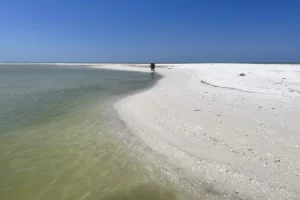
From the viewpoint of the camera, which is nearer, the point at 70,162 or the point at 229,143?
the point at 70,162

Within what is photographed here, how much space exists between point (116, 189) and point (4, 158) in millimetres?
3857

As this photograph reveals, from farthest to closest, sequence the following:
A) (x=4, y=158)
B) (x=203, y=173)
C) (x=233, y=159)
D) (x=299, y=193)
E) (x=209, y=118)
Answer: (x=209, y=118), (x=4, y=158), (x=233, y=159), (x=203, y=173), (x=299, y=193)

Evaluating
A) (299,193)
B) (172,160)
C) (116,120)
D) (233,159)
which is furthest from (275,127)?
(116,120)

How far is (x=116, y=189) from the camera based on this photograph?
4.87 m

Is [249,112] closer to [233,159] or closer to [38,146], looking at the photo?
[233,159]

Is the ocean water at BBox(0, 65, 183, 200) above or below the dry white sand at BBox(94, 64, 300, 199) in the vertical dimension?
below

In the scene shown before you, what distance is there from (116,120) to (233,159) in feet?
19.1

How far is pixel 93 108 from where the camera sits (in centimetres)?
1254

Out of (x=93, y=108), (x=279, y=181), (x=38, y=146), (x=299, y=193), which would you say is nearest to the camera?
(x=299, y=193)

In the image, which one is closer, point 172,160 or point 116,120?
point 172,160

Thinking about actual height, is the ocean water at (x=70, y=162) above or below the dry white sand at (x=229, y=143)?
below

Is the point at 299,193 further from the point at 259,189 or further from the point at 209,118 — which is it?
the point at 209,118

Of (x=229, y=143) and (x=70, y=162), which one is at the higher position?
(x=229, y=143)

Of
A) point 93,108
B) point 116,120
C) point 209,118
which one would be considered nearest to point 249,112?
point 209,118
